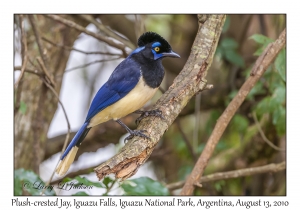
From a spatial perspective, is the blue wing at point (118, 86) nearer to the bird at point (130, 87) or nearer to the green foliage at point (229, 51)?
the bird at point (130, 87)

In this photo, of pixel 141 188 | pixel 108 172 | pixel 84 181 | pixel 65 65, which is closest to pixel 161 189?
pixel 141 188

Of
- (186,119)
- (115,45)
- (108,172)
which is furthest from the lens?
(186,119)

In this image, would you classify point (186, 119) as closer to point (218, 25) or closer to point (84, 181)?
point (218, 25)

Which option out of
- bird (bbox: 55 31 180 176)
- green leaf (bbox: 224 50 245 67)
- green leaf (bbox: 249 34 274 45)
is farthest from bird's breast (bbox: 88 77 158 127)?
green leaf (bbox: 224 50 245 67)

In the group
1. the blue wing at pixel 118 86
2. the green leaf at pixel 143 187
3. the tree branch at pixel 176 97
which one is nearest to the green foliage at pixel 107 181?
the green leaf at pixel 143 187

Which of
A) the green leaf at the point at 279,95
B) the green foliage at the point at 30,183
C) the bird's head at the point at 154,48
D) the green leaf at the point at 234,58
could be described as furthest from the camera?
the green leaf at the point at 234,58

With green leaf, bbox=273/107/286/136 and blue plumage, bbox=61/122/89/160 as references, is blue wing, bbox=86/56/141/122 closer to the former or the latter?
blue plumage, bbox=61/122/89/160

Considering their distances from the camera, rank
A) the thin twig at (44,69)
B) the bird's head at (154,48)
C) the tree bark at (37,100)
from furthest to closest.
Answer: the tree bark at (37,100) → the thin twig at (44,69) → the bird's head at (154,48)
